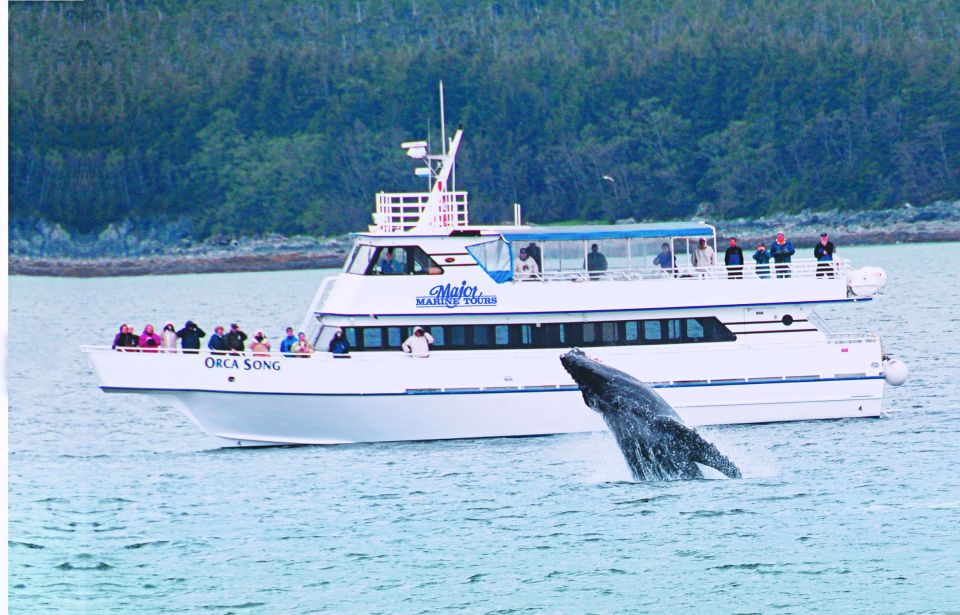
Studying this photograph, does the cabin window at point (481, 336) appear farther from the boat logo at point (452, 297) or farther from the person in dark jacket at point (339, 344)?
the person in dark jacket at point (339, 344)

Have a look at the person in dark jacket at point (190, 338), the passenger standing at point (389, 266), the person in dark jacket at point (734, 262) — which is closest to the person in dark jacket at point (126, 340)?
the person in dark jacket at point (190, 338)

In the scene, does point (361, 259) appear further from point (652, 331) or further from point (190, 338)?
point (652, 331)

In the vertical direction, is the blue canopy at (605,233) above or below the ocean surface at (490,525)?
above

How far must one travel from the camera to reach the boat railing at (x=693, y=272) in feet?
105

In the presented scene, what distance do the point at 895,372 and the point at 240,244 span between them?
3949 inches

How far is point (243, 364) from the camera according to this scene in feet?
101

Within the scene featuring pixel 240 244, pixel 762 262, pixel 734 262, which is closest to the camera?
pixel 734 262

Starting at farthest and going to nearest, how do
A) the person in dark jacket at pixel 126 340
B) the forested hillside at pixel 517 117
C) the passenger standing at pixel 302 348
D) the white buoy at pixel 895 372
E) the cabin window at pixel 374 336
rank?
the forested hillside at pixel 517 117 → the white buoy at pixel 895 372 → the cabin window at pixel 374 336 → the person in dark jacket at pixel 126 340 → the passenger standing at pixel 302 348

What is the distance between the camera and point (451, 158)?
1321 inches

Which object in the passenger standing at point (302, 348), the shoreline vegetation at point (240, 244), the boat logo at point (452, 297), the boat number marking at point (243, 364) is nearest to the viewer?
the boat number marking at point (243, 364)

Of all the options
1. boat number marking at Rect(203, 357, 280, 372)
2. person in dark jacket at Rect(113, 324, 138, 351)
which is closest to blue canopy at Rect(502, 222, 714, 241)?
boat number marking at Rect(203, 357, 280, 372)

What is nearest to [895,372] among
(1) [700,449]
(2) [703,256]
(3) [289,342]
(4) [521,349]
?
(2) [703,256]

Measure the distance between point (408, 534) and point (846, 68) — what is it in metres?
121

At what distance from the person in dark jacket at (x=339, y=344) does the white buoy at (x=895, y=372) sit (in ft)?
35.1
